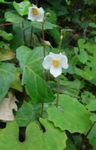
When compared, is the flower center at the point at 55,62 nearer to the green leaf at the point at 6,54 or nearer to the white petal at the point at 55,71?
the white petal at the point at 55,71

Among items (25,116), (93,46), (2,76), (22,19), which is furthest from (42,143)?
(93,46)

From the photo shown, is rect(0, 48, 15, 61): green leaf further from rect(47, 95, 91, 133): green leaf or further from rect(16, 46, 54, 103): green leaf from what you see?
rect(47, 95, 91, 133): green leaf

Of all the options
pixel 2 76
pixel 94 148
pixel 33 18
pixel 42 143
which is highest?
pixel 33 18

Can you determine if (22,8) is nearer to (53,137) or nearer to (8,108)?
(8,108)

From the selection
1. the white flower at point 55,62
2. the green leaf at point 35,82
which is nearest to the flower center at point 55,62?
the white flower at point 55,62

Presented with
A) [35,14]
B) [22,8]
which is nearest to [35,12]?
[35,14]

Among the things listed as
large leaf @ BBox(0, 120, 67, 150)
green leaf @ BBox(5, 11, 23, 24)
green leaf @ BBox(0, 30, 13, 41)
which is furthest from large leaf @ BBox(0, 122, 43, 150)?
green leaf @ BBox(5, 11, 23, 24)

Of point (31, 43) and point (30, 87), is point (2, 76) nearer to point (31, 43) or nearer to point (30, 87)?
point (30, 87)
